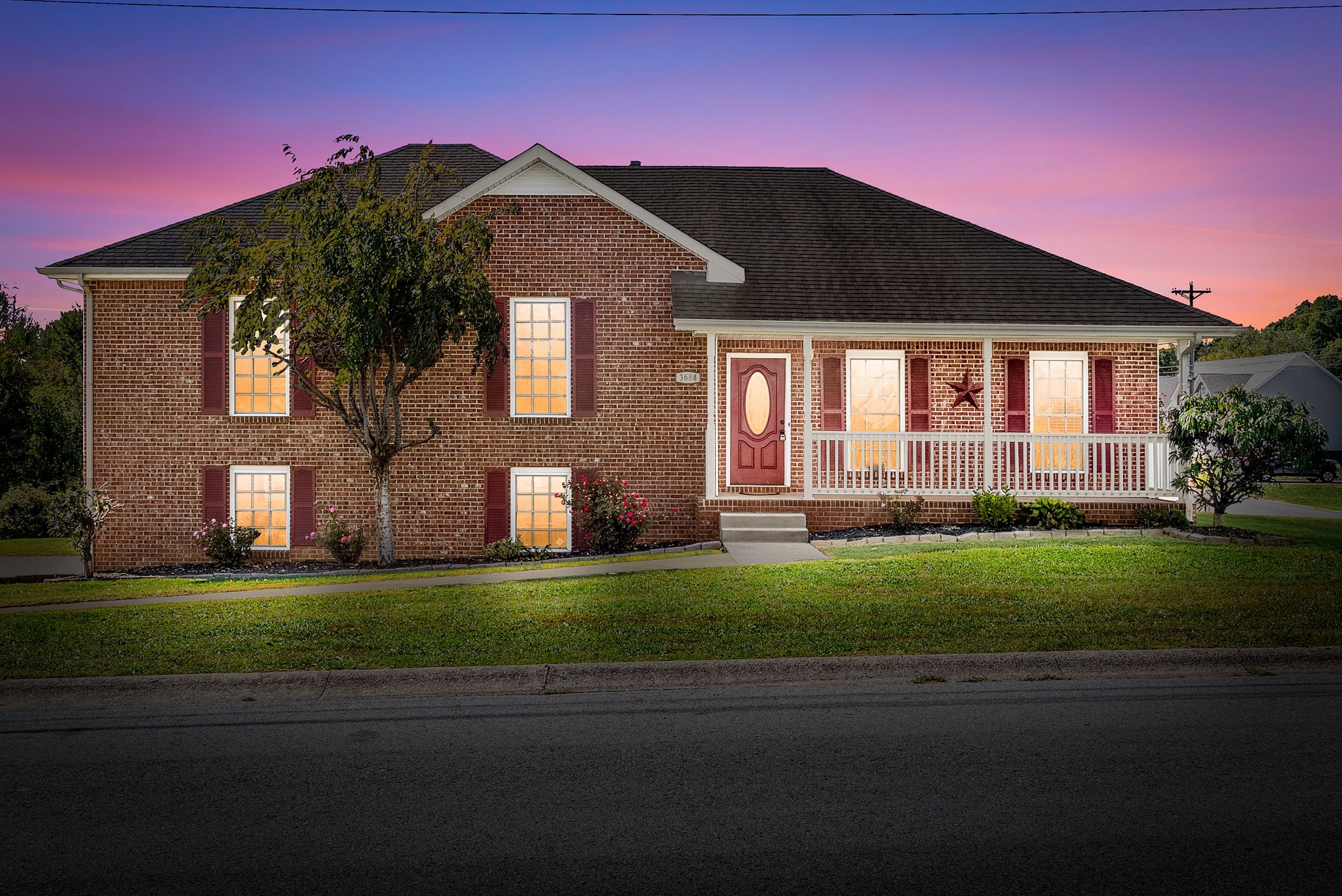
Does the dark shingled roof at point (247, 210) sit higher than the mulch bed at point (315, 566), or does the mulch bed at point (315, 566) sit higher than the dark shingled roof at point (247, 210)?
the dark shingled roof at point (247, 210)

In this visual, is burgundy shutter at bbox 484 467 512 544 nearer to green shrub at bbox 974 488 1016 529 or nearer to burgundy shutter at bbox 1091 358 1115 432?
green shrub at bbox 974 488 1016 529

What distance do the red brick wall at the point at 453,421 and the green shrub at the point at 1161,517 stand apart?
6987 mm

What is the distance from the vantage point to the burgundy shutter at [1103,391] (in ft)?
58.3

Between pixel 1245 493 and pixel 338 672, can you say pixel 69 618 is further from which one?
pixel 1245 493

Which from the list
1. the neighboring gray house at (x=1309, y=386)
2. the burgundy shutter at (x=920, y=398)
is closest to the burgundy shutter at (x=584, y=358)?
the burgundy shutter at (x=920, y=398)

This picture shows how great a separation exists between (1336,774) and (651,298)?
12.8 metres

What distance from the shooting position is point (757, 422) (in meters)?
17.6

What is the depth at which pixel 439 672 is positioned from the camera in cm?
707

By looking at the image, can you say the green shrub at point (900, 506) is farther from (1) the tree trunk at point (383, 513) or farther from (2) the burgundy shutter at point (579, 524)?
(1) the tree trunk at point (383, 513)

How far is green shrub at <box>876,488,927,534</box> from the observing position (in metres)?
16.0

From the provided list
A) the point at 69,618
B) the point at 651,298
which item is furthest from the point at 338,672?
the point at 651,298

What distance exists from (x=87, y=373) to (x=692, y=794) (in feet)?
50.1

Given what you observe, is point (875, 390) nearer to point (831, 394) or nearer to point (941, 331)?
point (831, 394)

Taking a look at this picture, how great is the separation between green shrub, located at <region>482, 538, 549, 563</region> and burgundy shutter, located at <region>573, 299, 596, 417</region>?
2316mm
